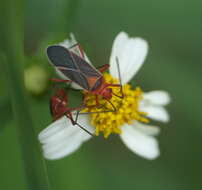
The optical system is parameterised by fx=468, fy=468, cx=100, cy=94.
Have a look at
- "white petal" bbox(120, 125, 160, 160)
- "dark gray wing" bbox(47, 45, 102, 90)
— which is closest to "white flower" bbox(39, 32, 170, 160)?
"white petal" bbox(120, 125, 160, 160)

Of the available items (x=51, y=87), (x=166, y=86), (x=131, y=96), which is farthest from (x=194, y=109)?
(x=51, y=87)

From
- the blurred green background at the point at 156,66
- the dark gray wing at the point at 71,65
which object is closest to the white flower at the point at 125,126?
the dark gray wing at the point at 71,65

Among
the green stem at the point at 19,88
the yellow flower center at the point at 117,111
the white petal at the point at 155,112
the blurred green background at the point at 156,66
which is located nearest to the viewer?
the green stem at the point at 19,88

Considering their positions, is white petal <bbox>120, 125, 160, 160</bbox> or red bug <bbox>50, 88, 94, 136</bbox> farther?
white petal <bbox>120, 125, 160, 160</bbox>

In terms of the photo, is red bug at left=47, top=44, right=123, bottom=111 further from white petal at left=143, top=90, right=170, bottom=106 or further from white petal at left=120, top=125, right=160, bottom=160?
white petal at left=143, top=90, right=170, bottom=106

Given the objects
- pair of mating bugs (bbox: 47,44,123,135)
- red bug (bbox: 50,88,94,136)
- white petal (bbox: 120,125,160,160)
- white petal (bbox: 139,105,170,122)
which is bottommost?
white petal (bbox: 120,125,160,160)

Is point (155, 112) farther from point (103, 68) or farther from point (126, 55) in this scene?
point (103, 68)

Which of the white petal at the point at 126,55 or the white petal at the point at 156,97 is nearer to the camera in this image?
the white petal at the point at 126,55

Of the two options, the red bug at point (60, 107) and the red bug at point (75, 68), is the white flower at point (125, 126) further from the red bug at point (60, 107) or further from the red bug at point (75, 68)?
the red bug at point (75, 68)
